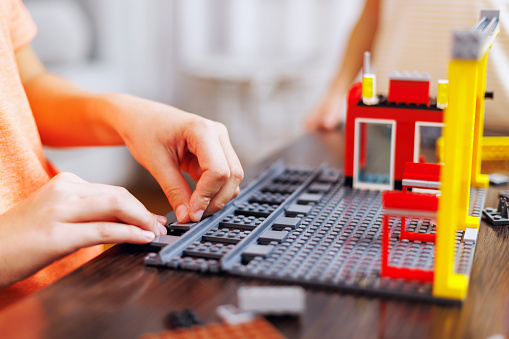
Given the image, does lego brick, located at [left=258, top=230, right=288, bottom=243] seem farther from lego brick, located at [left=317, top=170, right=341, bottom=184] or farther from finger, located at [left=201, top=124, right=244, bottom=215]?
lego brick, located at [left=317, top=170, right=341, bottom=184]

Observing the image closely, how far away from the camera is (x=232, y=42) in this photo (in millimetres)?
3145

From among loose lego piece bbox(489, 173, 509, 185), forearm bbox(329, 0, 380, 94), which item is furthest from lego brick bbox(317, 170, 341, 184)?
forearm bbox(329, 0, 380, 94)

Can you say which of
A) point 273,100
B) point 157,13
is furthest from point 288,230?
point 157,13

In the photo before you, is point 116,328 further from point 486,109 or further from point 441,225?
point 486,109

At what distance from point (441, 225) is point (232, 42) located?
2739 mm

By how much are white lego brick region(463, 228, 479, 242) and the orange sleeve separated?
75cm

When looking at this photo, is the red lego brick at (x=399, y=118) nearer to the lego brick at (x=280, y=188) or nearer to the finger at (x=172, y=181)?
the lego brick at (x=280, y=188)

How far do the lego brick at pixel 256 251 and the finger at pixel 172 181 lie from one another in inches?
6.0

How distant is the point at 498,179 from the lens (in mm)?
933

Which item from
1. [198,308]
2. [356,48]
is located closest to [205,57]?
[356,48]

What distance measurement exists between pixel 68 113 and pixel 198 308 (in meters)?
0.55

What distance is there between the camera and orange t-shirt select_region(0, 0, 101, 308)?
0.81m

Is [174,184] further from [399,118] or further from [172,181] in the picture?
[399,118]

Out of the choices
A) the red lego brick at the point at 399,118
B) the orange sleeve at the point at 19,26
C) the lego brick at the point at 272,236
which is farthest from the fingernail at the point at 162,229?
the orange sleeve at the point at 19,26
